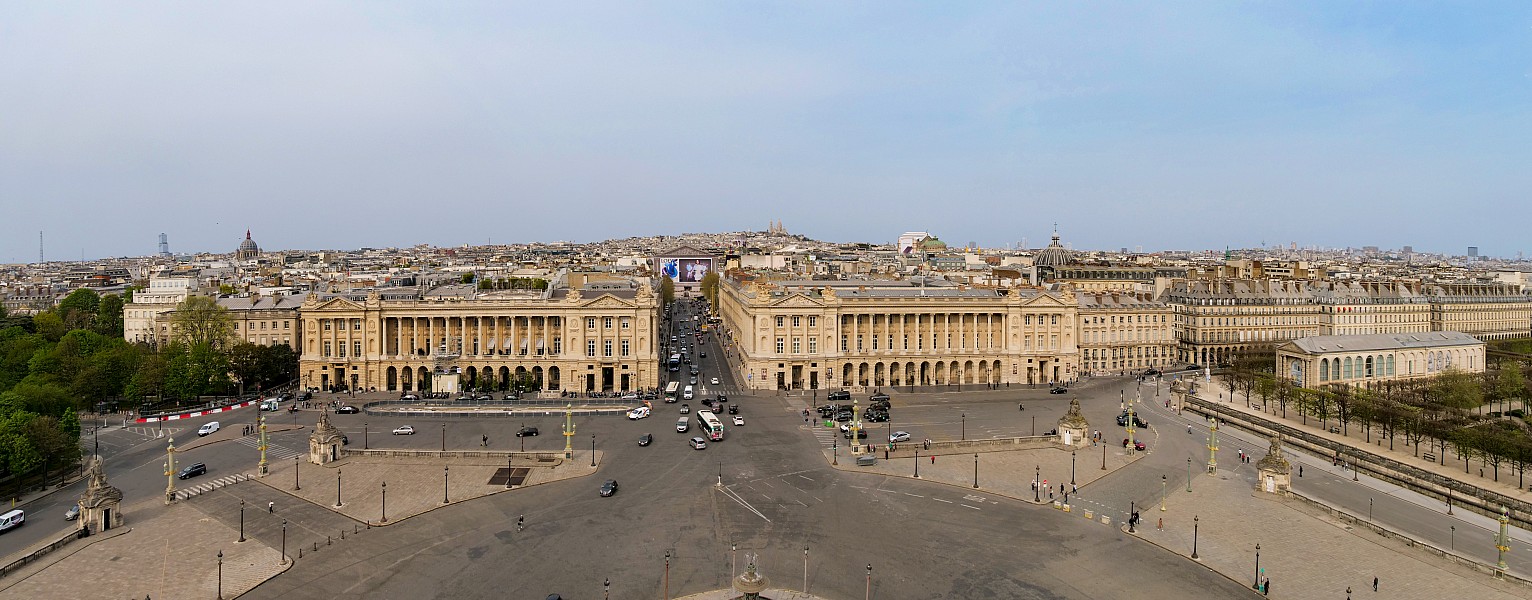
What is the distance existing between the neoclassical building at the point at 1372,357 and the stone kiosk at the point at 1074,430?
3979 cm

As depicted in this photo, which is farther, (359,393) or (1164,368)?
(1164,368)

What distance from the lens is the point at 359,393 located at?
298 feet

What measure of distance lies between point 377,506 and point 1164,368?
9904 cm

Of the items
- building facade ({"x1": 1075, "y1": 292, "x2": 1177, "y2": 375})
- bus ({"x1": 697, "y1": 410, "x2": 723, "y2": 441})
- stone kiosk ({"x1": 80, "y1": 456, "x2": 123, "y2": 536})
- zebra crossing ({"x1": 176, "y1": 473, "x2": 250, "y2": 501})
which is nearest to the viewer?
stone kiosk ({"x1": 80, "y1": 456, "x2": 123, "y2": 536})

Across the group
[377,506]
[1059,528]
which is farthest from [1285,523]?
[377,506]

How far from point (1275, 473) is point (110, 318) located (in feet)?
478

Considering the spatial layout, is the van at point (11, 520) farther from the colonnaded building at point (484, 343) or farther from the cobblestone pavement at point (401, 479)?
the colonnaded building at point (484, 343)

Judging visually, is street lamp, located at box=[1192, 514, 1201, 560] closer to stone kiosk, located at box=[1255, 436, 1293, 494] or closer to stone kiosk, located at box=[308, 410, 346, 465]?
stone kiosk, located at box=[1255, 436, 1293, 494]

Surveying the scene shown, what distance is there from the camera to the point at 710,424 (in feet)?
227

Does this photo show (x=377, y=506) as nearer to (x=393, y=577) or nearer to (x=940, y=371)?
(x=393, y=577)

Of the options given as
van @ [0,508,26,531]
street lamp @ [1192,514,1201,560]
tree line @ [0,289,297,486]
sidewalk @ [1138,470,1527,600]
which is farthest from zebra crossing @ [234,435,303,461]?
street lamp @ [1192,514,1201,560]

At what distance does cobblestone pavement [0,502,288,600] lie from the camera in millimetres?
38094

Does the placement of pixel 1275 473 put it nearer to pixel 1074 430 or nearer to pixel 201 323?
pixel 1074 430

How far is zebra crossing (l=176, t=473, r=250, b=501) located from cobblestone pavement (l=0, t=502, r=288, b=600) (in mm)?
4601
